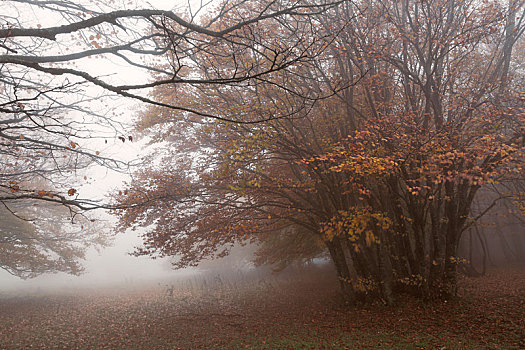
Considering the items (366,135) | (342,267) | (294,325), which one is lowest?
(294,325)

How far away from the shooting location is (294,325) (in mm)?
8414

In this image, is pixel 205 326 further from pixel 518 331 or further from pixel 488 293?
pixel 488 293

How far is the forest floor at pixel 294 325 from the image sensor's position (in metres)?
6.37

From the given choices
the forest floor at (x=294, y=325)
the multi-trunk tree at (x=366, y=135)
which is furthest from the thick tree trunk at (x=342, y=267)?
the forest floor at (x=294, y=325)

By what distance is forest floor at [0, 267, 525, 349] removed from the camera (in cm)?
637

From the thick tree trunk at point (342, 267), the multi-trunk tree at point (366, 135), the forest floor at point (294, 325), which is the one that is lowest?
the forest floor at point (294, 325)

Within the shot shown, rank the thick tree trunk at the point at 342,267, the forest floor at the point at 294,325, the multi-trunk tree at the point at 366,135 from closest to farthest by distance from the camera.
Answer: the forest floor at the point at 294,325
the multi-trunk tree at the point at 366,135
the thick tree trunk at the point at 342,267

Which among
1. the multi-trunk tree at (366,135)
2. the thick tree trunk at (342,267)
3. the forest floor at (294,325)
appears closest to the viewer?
the forest floor at (294,325)

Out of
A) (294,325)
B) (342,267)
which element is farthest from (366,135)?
(294,325)

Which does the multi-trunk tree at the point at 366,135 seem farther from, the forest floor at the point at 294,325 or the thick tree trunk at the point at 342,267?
the forest floor at the point at 294,325

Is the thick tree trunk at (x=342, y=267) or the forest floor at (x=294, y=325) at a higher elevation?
the thick tree trunk at (x=342, y=267)

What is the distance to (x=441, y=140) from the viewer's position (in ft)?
22.2

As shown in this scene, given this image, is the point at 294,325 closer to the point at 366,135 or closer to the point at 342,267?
the point at 342,267

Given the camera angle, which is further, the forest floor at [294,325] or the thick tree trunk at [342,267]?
the thick tree trunk at [342,267]
